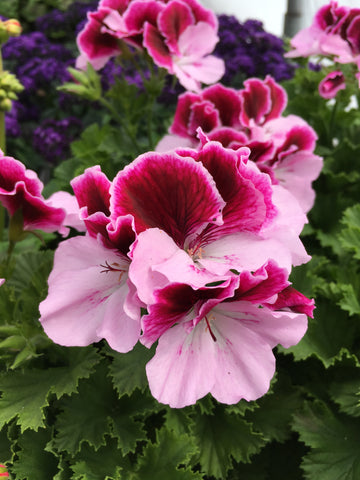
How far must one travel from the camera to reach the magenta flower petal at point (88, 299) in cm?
63

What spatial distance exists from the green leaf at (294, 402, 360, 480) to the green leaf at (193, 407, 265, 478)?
0.09 m

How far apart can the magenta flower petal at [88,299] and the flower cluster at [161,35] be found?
523 millimetres

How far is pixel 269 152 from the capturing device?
3.27 feet

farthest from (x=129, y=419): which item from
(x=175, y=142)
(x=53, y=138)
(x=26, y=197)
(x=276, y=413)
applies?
(x=53, y=138)

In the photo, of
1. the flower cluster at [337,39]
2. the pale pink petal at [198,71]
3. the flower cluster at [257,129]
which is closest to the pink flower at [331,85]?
the flower cluster at [337,39]

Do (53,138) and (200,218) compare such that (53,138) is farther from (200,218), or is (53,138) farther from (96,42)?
(200,218)

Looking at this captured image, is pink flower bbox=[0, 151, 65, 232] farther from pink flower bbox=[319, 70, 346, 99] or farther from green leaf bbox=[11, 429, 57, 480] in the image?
pink flower bbox=[319, 70, 346, 99]

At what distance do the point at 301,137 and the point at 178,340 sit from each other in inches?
23.4

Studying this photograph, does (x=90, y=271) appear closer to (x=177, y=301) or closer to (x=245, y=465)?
(x=177, y=301)

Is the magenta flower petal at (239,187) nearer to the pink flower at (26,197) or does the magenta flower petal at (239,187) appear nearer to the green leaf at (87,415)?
the pink flower at (26,197)

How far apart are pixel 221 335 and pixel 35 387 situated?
37 cm

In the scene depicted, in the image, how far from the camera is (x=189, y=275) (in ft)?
1.86

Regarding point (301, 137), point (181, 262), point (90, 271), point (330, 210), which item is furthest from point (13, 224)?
point (330, 210)

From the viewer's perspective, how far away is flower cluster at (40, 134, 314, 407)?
580 mm
